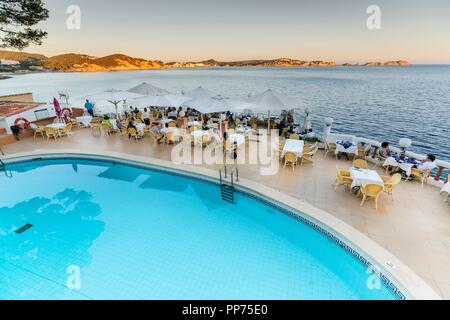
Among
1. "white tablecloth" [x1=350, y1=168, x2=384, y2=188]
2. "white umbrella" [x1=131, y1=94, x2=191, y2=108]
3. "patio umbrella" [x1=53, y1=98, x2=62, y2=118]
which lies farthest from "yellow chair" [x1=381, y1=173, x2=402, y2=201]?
"patio umbrella" [x1=53, y1=98, x2=62, y2=118]

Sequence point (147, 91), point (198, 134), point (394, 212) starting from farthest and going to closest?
point (147, 91), point (198, 134), point (394, 212)

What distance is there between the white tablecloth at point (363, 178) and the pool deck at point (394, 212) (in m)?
0.46

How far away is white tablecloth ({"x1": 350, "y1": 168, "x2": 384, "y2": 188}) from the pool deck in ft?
1.50

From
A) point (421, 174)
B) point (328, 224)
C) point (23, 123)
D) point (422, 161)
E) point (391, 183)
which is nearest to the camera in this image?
point (328, 224)

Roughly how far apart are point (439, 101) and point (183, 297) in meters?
44.3

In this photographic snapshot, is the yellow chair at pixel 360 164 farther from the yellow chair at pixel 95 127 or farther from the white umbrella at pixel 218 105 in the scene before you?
the yellow chair at pixel 95 127

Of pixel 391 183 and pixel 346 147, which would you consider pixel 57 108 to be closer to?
pixel 346 147

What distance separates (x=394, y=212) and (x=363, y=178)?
0.95m

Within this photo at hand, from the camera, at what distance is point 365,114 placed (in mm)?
26797

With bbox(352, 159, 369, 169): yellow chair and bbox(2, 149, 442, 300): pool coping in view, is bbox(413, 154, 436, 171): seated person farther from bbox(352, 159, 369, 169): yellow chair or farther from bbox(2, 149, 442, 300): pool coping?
bbox(2, 149, 442, 300): pool coping

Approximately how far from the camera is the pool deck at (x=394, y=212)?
13.3 feet

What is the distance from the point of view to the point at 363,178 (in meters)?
5.69

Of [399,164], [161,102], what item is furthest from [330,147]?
[161,102]
